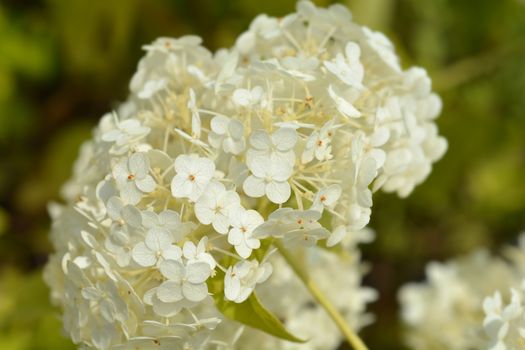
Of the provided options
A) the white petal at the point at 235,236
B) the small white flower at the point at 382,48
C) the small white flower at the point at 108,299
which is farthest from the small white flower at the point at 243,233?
the small white flower at the point at 382,48

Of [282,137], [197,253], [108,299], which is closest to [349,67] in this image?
[282,137]

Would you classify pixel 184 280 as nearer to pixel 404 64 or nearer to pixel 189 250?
pixel 189 250

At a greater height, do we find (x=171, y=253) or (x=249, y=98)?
(x=249, y=98)

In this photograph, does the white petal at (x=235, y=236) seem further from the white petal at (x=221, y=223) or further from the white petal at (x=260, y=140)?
the white petal at (x=260, y=140)

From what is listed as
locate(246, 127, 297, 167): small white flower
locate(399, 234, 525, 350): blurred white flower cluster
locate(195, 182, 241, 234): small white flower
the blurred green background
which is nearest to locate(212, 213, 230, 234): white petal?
locate(195, 182, 241, 234): small white flower

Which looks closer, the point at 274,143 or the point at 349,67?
the point at 274,143

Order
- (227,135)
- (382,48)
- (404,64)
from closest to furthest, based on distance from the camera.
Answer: (227,135) < (382,48) < (404,64)

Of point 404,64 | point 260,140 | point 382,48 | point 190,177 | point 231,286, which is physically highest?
point 404,64

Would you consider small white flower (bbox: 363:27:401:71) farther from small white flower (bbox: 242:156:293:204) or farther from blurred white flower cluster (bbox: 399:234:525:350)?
blurred white flower cluster (bbox: 399:234:525:350)
